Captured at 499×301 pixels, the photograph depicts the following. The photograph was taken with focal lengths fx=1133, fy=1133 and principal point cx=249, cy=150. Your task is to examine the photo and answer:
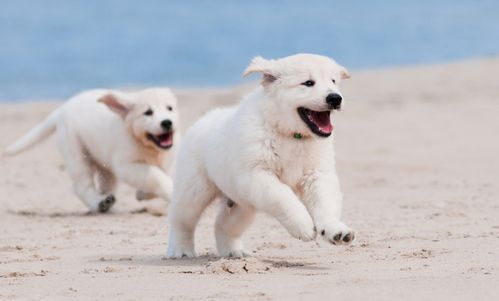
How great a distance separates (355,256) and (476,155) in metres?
6.62

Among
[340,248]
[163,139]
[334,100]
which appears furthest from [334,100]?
[163,139]

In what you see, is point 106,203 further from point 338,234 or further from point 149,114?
point 338,234

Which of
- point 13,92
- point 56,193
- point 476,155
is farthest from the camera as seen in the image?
point 13,92

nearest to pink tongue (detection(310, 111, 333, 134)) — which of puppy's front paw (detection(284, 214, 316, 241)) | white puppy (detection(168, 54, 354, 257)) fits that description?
white puppy (detection(168, 54, 354, 257))

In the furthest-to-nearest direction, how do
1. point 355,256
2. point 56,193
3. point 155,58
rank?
point 155,58 < point 56,193 < point 355,256

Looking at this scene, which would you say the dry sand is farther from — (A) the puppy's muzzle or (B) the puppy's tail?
(A) the puppy's muzzle

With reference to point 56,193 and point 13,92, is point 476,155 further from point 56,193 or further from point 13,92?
point 13,92

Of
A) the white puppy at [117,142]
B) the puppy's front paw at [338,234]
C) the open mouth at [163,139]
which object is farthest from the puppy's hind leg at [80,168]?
the puppy's front paw at [338,234]

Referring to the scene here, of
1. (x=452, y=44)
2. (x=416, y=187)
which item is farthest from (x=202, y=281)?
(x=452, y=44)

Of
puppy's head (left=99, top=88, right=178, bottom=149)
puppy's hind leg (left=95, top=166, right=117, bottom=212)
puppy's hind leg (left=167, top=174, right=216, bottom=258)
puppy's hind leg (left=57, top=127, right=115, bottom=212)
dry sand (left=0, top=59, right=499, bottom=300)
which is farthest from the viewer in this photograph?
puppy's hind leg (left=95, top=166, right=117, bottom=212)

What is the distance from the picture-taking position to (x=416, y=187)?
1101 cm

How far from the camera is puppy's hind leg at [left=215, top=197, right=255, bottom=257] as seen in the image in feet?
24.8

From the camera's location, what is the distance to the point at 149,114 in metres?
10.2

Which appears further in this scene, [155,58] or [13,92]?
[155,58]
